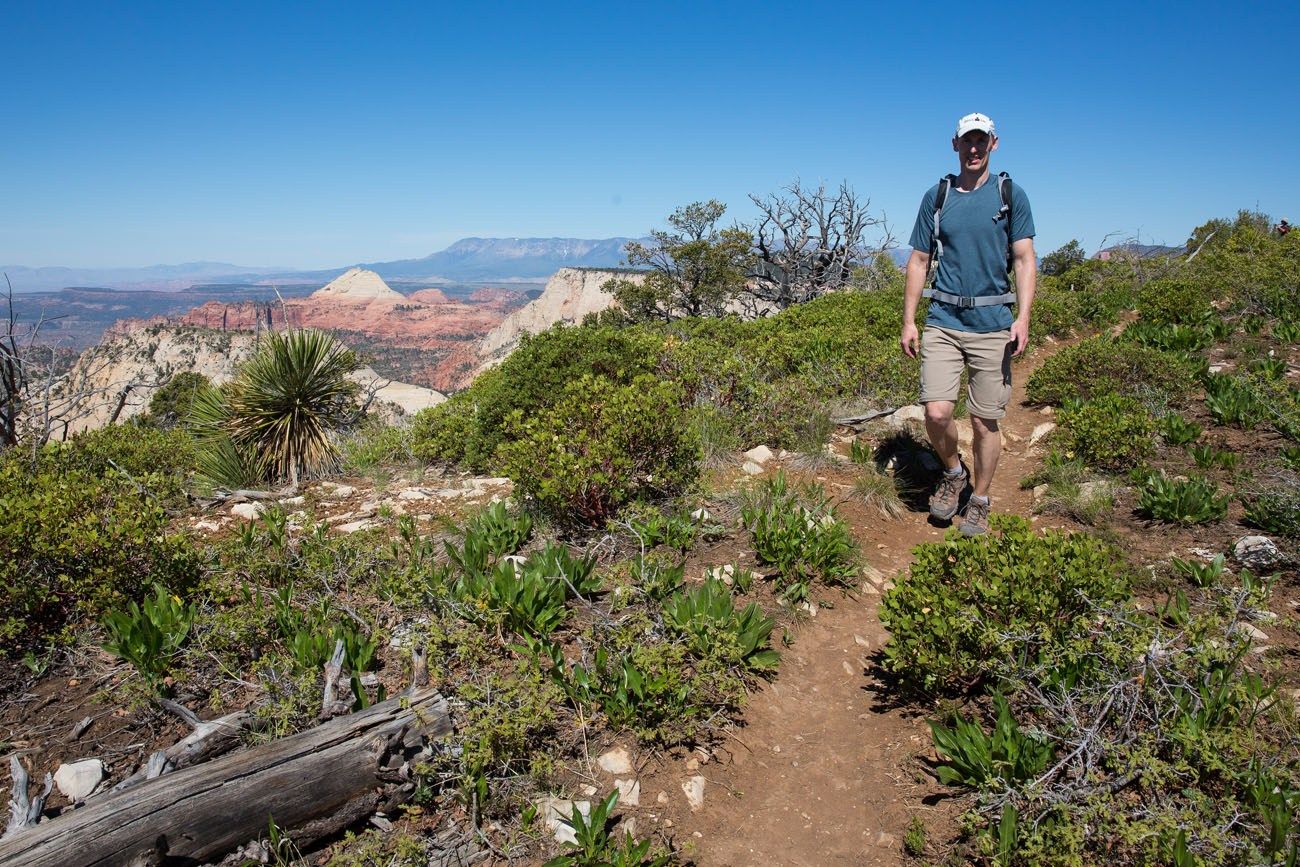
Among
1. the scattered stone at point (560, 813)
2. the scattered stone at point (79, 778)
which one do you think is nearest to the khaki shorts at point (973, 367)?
the scattered stone at point (560, 813)

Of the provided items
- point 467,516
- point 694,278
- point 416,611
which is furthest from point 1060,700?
point 694,278

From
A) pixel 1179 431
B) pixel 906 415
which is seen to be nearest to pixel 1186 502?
pixel 1179 431

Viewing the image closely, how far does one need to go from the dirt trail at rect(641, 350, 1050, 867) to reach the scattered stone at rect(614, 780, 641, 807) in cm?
4

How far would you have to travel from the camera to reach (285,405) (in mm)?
8211

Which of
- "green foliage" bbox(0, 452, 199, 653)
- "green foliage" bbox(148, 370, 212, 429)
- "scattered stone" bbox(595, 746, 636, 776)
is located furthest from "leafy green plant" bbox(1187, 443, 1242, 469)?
"green foliage" bbox(148, 370, 212, 429)

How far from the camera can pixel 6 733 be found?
324 cm

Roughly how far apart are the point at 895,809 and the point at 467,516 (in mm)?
3598

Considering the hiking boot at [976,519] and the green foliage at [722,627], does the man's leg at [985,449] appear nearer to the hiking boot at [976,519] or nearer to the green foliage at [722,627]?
the hiking boot at [976,519]

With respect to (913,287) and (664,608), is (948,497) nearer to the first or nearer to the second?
(913,287)

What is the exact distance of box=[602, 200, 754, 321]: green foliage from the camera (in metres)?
28.9

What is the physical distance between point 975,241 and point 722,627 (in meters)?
3.05

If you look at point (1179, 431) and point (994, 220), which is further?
point (1179, 431)

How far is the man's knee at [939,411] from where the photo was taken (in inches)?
197

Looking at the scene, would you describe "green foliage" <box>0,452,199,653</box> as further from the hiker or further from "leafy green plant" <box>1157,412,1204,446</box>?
"leafy green plant" <box>1157,412,1204,446</box>
